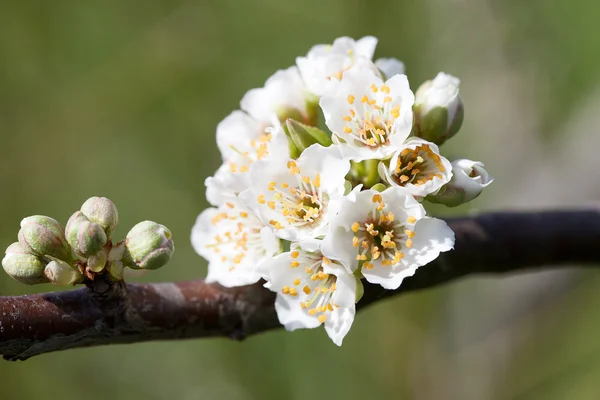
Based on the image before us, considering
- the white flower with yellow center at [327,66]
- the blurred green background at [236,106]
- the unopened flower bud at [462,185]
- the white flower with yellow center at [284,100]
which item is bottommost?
the blurred green background at [236,106]

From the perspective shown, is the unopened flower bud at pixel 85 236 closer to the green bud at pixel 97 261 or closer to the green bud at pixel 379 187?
the green bud at pixel 97 261

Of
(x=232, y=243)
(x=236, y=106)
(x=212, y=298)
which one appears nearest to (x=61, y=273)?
(x=212, y=298)

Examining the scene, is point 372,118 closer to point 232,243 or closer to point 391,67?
point 391,67

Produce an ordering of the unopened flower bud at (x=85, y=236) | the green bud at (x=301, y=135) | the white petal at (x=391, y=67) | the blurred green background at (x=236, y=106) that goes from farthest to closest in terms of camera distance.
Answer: the blurred green background at (x=236, y=106) → the white petal at (x=391, y=67) → the green bud at (x=301, y=135) → the unopened flower bud at (x=85, y=236)

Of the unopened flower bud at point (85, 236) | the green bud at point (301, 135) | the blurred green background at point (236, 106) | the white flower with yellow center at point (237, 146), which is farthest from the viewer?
the blurred green background at point (236, 106)

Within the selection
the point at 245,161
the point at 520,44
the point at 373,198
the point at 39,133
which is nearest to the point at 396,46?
the point at 520,44

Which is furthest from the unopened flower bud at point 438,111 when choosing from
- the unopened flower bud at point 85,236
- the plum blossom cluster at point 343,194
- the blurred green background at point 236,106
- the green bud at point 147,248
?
the blurred green background at point 236,106
